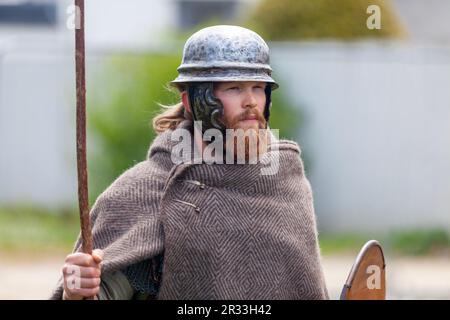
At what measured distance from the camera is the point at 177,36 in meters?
16.5

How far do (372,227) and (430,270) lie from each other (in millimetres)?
1876

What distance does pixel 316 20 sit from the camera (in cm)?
1647

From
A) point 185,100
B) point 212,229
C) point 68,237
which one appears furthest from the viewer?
point 68,237

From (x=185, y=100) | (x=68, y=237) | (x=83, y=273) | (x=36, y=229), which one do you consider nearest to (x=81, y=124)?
(x=83, y=273)

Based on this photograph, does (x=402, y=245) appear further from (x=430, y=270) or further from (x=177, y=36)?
(x=177, y=36)

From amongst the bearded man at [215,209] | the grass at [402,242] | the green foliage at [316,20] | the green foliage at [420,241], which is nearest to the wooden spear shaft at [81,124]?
the bearded man at [215,209]

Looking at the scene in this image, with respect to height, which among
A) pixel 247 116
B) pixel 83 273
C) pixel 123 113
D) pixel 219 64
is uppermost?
pixel 219 64

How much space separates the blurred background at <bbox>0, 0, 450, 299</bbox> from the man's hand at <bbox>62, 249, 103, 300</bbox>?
363 inches

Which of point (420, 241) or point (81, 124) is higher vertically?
point (81, 124)

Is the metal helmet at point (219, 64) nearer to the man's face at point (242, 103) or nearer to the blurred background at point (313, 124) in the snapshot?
the man's face at point (242, 103)

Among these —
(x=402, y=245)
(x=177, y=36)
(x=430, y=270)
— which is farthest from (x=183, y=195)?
(x=177, y=36)

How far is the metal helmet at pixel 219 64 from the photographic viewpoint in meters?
4.46

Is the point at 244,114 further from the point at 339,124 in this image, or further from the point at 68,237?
the point at 339,124

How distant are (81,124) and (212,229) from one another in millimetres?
681
